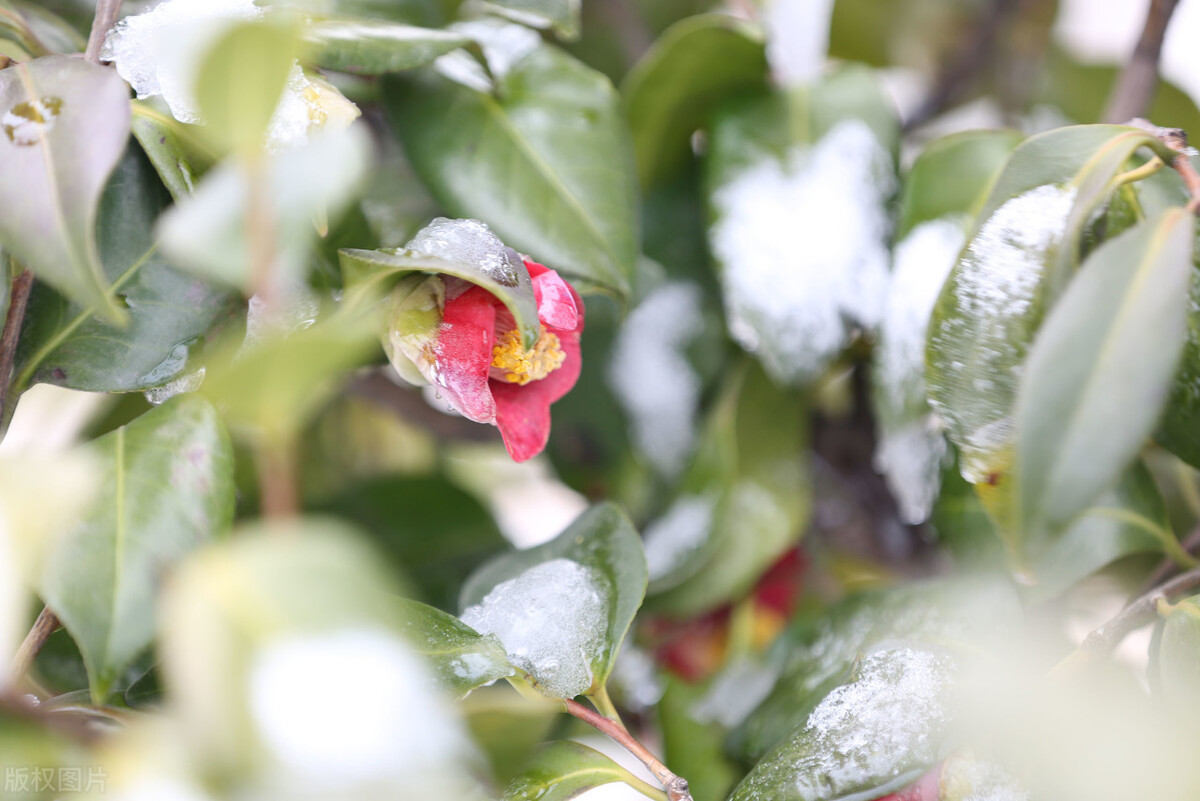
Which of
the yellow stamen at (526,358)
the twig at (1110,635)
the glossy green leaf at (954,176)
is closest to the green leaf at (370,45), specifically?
the yellow stamen at (526,358)

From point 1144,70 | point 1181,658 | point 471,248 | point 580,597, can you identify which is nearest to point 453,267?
point 471,248

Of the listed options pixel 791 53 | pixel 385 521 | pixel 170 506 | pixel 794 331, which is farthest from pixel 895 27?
pixel 170 506

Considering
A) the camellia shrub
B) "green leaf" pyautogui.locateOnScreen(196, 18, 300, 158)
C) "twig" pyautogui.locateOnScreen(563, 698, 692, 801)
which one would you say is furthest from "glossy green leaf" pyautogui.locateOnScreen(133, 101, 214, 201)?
"twig" pyautogui.locateOnScreen(563, 698, 692, 801)

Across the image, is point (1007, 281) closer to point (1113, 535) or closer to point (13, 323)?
point (1113, 535)

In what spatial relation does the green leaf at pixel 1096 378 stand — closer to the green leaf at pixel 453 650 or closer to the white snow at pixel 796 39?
the green leaf at pixel 453 650

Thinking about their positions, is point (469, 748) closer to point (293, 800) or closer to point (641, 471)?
point (293, 800)

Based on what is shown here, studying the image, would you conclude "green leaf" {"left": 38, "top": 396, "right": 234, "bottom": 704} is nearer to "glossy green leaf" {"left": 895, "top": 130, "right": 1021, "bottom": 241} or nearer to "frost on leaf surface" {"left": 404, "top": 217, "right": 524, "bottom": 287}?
"frost on leaf surface" {"left": 404, "top": 217, "right": 524, "bottom": 287}
